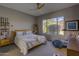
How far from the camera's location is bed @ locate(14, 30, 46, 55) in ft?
4.71

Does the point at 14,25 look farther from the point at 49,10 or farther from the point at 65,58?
the point at 65,58

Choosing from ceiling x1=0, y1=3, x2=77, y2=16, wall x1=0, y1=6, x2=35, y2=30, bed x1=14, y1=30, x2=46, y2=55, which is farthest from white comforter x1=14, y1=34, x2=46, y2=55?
ceiling x1=0, y1=3, x2=77, y2=16

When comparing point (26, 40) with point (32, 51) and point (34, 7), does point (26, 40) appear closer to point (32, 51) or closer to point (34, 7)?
point (32, 51)

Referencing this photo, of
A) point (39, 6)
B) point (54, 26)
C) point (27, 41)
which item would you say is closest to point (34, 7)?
point (39, 6)

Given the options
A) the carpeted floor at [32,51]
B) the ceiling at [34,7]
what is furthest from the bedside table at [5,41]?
the ceiling at [34,7]

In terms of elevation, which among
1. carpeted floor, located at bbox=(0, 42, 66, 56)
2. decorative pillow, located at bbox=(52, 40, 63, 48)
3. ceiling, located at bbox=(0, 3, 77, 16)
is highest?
ceiling, located at bbox=(0, 3, 77, 16)

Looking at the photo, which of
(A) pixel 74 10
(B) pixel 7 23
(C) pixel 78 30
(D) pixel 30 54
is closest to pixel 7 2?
(B) pixel 7 23

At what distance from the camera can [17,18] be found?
Answer: 4.75 ft

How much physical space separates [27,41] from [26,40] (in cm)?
4

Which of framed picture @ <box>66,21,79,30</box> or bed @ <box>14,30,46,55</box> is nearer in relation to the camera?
framed picture @ <box>66,21,79,30</box>

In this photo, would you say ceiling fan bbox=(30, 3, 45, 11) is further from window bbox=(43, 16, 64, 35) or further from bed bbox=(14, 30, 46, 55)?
bed bbox=(14, 30, 46, 55)

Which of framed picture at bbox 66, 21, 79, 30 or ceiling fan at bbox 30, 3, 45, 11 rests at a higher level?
ceiling fan at bbox 30, 3, 45, 11

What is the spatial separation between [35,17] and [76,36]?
761mm

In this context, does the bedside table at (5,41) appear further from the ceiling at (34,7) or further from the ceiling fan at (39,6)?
the ceiling fan at (39,6)
